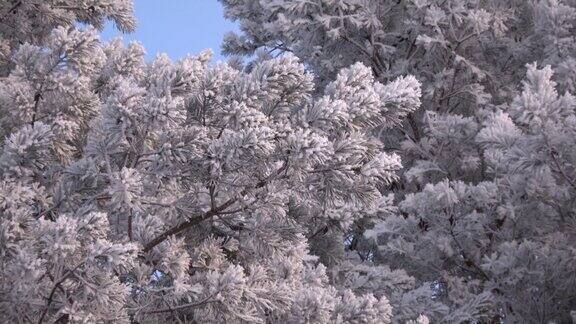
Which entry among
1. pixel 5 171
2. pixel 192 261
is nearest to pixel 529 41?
pixel 192 261

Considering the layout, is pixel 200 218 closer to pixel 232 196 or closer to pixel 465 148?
pixel 232 196

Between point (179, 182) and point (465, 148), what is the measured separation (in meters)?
5.93

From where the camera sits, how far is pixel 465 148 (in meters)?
9.68

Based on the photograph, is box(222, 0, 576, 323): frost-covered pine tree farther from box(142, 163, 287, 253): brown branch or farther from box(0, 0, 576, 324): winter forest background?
box(142, 163, 287, 253): brown branch

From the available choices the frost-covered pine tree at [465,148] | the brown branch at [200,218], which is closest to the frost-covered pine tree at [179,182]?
the brown branch at [200,218]

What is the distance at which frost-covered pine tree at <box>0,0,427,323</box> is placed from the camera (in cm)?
397

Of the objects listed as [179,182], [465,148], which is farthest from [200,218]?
[465,148]

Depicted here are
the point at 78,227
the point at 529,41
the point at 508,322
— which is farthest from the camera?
the point at 529,41

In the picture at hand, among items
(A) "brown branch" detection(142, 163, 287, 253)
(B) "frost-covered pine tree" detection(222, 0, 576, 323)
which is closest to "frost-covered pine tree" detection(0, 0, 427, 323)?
(A) "brown branch" detection(142, 163, 287, 253)

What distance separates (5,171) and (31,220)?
40 cm

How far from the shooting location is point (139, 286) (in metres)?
4.57

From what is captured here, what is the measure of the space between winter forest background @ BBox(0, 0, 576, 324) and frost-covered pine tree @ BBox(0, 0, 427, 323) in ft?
0.04

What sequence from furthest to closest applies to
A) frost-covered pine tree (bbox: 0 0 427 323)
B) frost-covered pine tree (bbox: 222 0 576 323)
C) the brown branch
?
frost-covered pine tree (bbox: 222 0 576 323) → the brown branch → frost-covered pine tree (bbox: 0 0 427 323)

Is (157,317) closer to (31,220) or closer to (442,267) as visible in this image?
(31,220)
